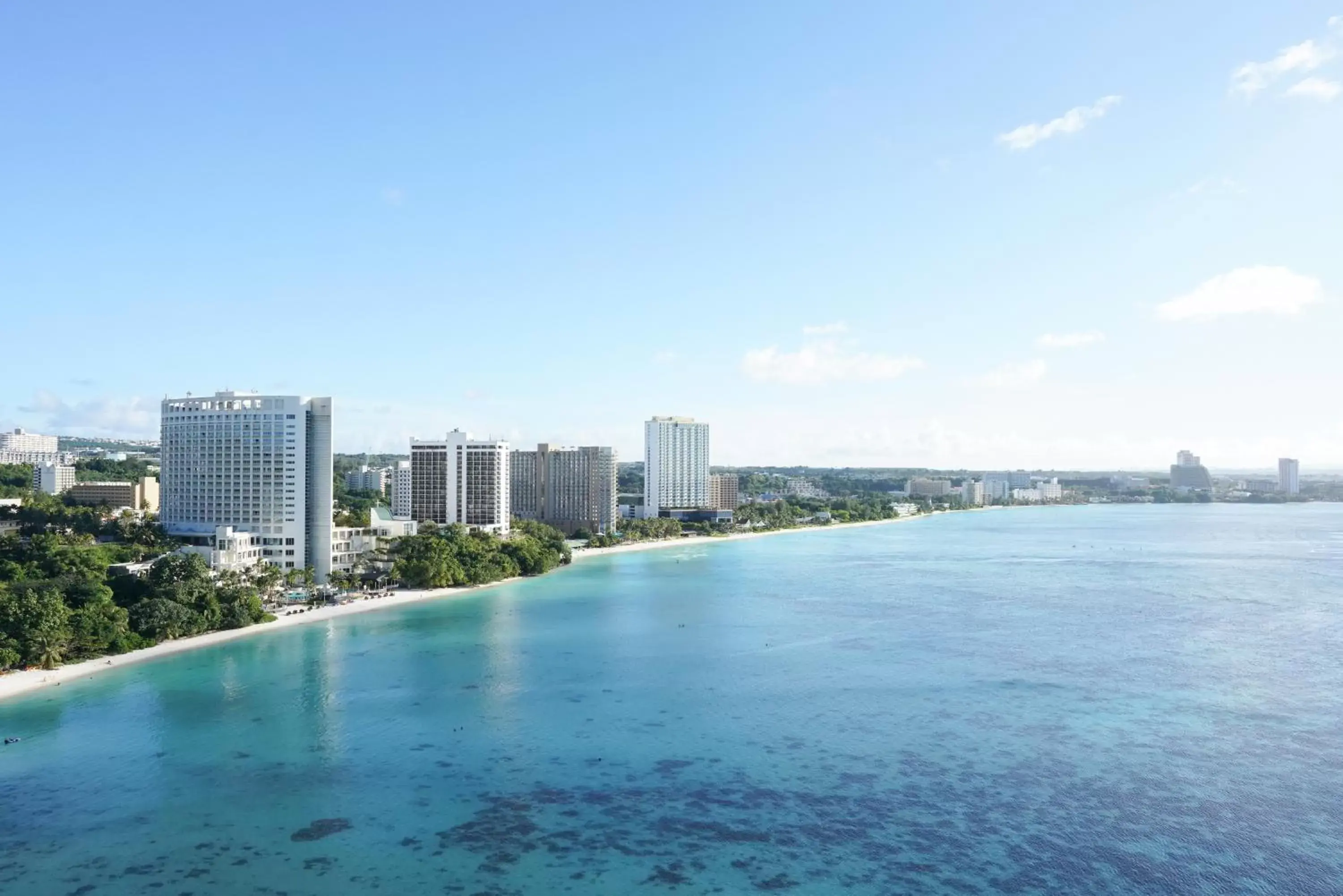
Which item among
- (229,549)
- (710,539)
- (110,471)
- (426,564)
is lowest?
(710,539)

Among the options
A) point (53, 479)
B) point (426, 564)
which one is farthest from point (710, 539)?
point (53, 479)

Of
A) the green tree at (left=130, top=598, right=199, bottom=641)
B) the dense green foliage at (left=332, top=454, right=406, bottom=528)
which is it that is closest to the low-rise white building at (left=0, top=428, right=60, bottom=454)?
the dense green foliage at (left=332, top=454, right=406, bottom=528)

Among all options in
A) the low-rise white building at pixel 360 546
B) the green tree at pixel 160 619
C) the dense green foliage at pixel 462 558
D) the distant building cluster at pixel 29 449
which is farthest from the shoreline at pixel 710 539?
the distant building cluster at pixel 29 449

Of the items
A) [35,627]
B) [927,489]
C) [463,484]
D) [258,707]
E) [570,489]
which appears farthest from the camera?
[927,489]

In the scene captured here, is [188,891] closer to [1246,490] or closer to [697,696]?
[697,696]

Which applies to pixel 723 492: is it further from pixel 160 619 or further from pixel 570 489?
pixel 160 619

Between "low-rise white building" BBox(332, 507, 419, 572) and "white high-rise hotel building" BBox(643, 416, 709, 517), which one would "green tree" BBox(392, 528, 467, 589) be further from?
"white high-rise hotel building" BBox(643, 416, 709, 517)
